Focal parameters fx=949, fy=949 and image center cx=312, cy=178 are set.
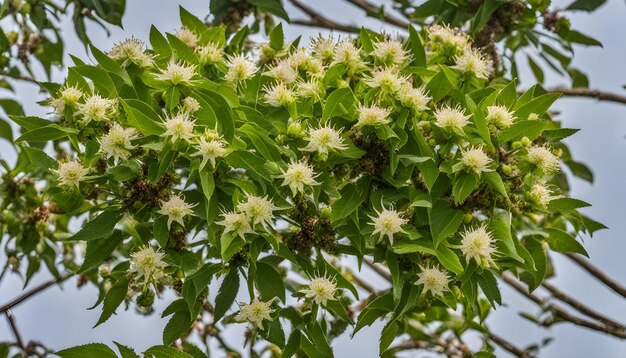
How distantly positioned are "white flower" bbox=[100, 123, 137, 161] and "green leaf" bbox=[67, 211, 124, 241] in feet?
0.57

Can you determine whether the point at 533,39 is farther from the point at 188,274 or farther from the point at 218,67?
the point at 188,274

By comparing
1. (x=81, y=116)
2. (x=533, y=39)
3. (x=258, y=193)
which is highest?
(x=533, y=39)

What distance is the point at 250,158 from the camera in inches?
78.4

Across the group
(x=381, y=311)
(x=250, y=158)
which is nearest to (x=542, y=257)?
(x=381, y=311)

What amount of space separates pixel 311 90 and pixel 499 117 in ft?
1.44

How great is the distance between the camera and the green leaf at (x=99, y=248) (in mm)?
2279

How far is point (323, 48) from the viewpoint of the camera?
2469 mm

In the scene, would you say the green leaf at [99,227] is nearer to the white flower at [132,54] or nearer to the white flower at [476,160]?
the white flower at [132,54]

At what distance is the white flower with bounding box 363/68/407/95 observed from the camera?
217 cm

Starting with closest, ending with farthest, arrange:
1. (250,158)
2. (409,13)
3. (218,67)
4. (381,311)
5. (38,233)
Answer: (250,158)
(381,311)
(218,67)
(38,233)
(409,13)

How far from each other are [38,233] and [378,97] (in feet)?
4.90

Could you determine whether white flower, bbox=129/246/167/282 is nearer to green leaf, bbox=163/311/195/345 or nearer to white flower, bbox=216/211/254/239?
green leaf, bbox=163/311/195/345

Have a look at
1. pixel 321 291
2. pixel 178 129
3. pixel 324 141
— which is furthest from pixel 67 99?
pixel 321 291

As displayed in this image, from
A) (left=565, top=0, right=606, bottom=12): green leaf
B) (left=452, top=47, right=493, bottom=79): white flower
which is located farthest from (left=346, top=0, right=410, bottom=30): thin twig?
(left=452, top=47, right=493, bottom=79): white flower
